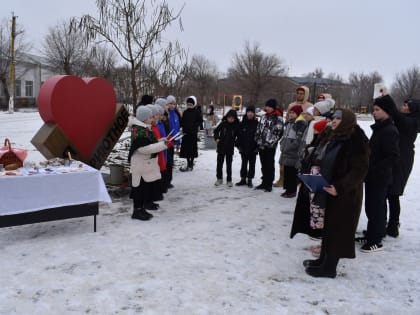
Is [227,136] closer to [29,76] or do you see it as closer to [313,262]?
[313,262]

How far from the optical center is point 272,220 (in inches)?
217

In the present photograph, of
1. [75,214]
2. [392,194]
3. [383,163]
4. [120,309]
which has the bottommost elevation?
[120,309]

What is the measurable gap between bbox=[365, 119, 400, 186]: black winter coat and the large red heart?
4219 mm

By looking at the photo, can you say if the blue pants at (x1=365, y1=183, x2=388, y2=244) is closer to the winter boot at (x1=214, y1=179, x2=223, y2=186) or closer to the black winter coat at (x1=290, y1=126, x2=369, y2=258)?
the black winter coat at (x1=290, y1=126, x2=369, y2=258)

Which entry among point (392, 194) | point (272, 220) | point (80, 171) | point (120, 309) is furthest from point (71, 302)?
point (392, 194)

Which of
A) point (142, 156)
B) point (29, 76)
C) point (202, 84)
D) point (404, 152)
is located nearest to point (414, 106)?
point (404, 152)

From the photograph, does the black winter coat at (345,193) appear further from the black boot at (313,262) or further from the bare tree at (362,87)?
the bare tree at (362,87)

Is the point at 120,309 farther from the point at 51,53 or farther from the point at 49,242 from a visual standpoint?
the point at 51,53

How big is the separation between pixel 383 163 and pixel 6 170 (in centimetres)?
425

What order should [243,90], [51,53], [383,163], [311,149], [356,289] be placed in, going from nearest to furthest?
[356,289]
[311,149]
[383,163]
[51,53]
[243,90]

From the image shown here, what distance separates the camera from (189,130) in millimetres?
8586

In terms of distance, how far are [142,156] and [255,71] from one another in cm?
4318

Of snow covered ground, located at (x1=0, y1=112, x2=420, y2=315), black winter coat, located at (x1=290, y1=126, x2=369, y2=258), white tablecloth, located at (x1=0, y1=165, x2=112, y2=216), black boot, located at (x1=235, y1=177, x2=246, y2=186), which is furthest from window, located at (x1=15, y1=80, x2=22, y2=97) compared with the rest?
black winter coat, located at (x1=290, y1=126, x2=369, y2=258)

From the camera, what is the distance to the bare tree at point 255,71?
149 ft
